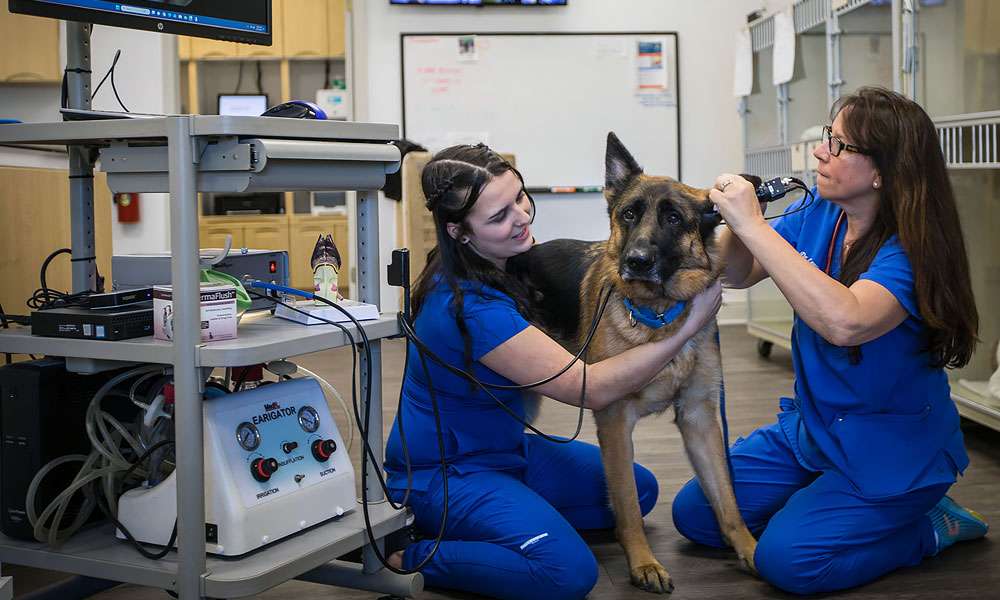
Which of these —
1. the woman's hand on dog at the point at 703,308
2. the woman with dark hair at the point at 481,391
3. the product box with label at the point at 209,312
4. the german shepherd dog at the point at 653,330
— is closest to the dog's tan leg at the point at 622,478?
the german shepherd dog at the point at 653,330

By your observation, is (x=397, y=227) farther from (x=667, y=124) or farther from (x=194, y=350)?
(x=194, y=350)

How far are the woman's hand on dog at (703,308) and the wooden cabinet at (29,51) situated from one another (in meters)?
3.47

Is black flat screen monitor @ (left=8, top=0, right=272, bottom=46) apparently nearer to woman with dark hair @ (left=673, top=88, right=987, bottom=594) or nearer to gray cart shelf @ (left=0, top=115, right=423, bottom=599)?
gray cart shelf @ (left=0, top=115, right=423, bottom=599)

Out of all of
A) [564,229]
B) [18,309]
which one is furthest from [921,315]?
[564,229]

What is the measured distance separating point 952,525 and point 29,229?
2.41 metres

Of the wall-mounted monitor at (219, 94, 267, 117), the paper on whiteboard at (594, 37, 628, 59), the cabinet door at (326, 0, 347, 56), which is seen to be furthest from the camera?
the wall-mounted monitor at (219, 94, 267, 117)

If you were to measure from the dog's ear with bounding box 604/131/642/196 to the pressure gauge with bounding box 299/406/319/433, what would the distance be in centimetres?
79

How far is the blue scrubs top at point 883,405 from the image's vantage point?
1.84 m

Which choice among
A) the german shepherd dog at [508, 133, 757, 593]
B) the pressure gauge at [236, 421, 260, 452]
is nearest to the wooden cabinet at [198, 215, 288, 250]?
the german shepherd dog at [508, 133, 757, 593]

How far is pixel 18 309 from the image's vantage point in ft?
8.29

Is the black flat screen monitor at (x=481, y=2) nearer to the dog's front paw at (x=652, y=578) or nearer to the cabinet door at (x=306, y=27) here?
the cabinet door at (x=306, y=27)

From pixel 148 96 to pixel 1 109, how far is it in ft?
2.95

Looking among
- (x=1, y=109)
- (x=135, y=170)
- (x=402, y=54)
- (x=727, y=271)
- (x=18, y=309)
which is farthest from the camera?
(x=402, y=54)

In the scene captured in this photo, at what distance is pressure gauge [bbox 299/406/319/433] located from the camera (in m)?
1.57
